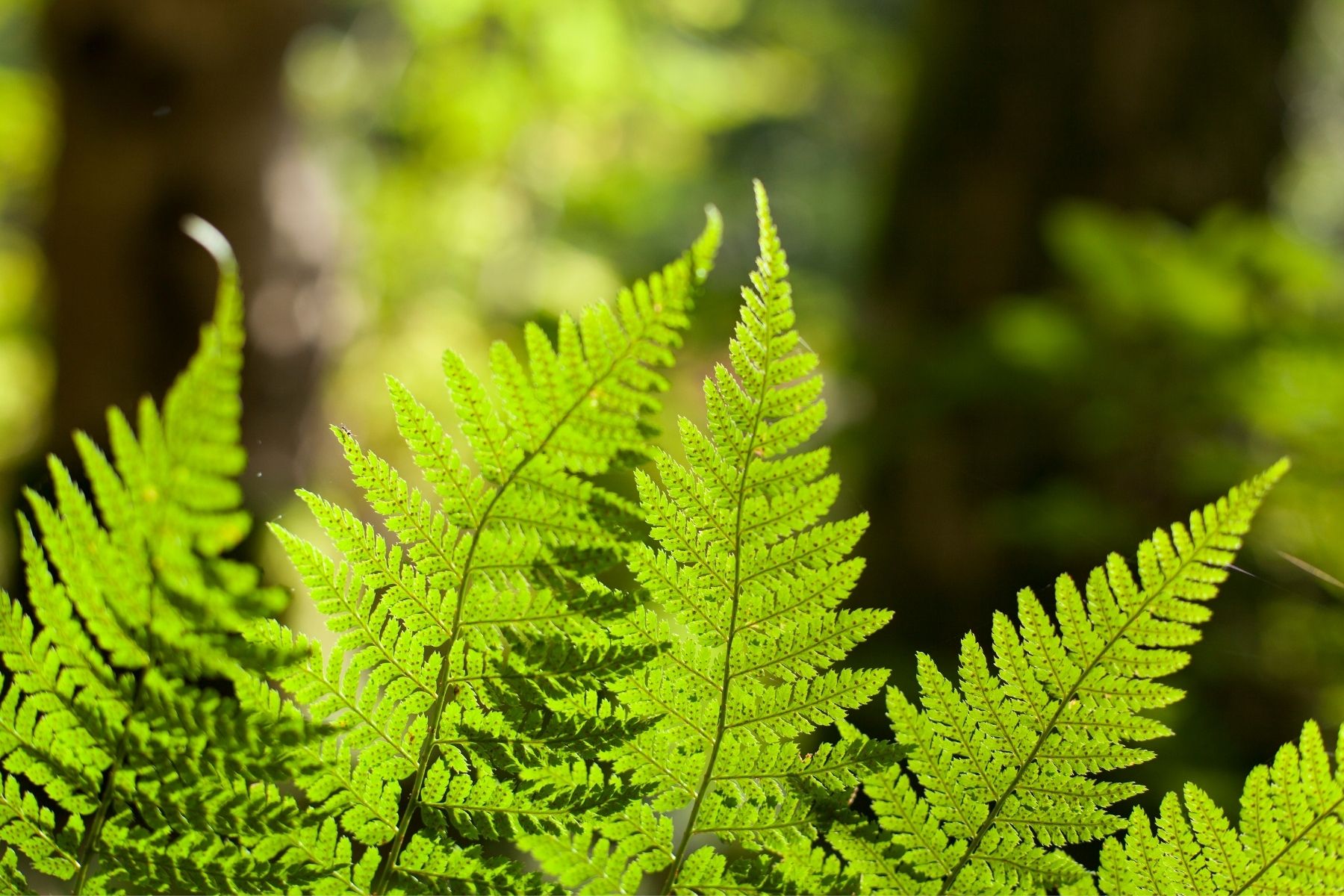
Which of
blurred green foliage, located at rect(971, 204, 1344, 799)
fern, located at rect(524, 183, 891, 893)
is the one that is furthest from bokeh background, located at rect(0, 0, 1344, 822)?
fern, located at rect(524, 183, 891, 893)

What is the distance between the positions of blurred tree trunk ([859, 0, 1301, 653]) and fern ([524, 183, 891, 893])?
1.63 meters

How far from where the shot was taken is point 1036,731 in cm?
39

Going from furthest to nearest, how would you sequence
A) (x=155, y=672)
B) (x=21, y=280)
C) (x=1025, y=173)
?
(x=21, y=280), (x=1025, y=173), (x=155, y=672)

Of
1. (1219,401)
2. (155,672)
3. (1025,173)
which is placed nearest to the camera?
(155,672)

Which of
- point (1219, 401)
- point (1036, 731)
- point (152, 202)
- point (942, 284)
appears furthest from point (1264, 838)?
point (152, 202)

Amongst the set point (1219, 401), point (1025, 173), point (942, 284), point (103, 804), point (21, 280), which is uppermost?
point (21, 280)

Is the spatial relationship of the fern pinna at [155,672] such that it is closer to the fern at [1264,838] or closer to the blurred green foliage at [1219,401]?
the fern at [1264,838]

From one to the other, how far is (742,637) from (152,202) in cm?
257

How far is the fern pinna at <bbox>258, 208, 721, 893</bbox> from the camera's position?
1.20ft

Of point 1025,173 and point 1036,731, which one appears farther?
point 1025,173

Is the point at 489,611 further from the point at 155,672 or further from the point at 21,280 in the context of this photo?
the point at 21,280

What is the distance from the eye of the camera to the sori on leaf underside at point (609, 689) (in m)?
0.37

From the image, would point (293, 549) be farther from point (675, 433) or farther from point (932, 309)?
point (932, 309)

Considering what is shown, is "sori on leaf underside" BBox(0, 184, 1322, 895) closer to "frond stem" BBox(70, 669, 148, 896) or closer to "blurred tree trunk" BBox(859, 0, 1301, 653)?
"frond stem" BBox(70, 669, 148, 896)
